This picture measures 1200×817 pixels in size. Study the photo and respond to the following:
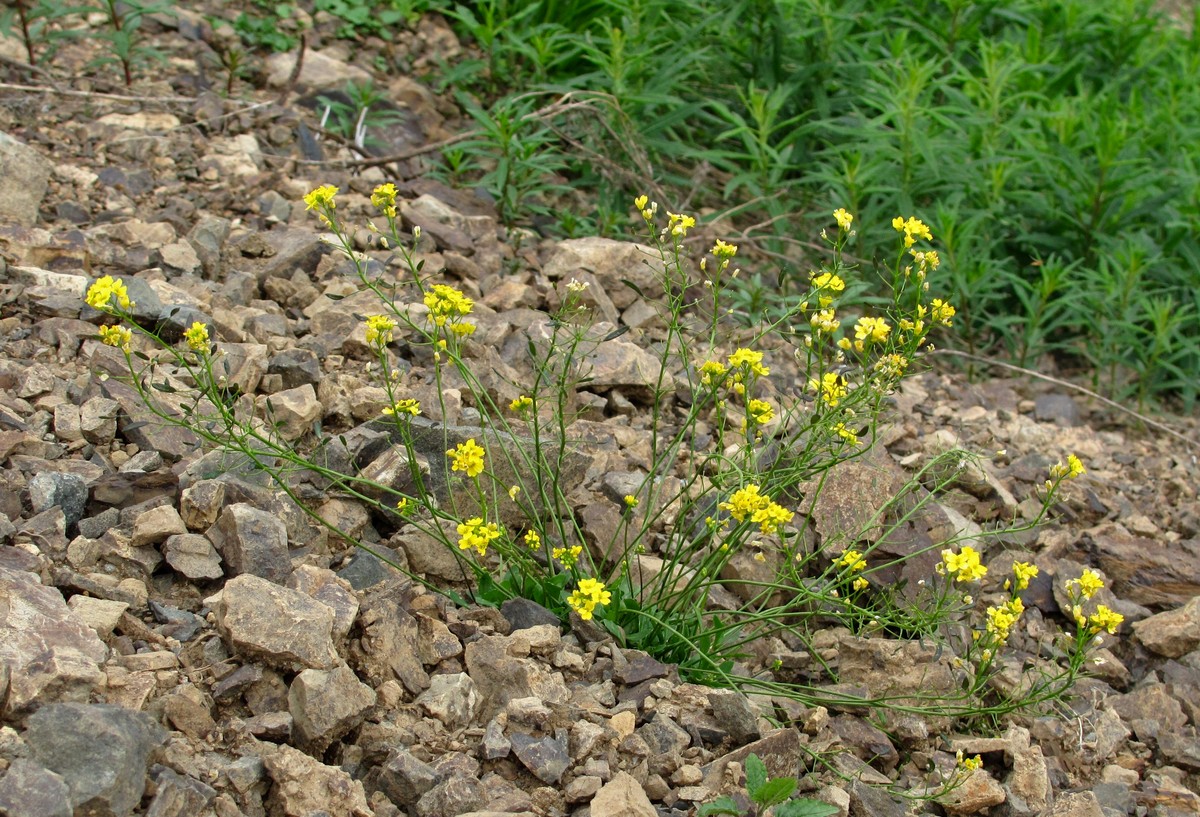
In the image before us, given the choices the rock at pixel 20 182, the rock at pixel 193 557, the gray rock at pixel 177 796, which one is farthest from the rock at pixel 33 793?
the rock at pixel 20 182

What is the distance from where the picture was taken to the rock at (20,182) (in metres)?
3.52

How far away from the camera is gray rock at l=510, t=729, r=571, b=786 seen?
2139mm

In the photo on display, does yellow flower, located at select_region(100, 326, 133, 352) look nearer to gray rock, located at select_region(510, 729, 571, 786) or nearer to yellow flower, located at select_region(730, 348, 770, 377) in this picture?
gray rock, located at select_region(510, 729, 571, 786)

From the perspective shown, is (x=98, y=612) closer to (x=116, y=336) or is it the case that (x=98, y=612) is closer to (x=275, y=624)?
(x=275, y=624)

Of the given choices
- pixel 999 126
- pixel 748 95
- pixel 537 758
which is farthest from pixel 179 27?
pixel 537 758

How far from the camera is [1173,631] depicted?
3.12 metres

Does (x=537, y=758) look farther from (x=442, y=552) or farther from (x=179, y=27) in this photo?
(x=179, y=27)

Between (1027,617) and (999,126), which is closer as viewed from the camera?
(1027,617)

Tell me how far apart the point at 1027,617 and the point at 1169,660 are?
0.39 meters

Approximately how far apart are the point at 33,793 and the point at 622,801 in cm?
96

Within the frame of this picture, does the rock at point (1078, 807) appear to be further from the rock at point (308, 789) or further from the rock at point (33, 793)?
the rock at point (33, 793)

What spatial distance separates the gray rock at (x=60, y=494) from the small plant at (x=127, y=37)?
7.78 feet

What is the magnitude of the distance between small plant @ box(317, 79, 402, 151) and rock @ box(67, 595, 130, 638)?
2586 millimetres

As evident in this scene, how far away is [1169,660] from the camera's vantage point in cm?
314
